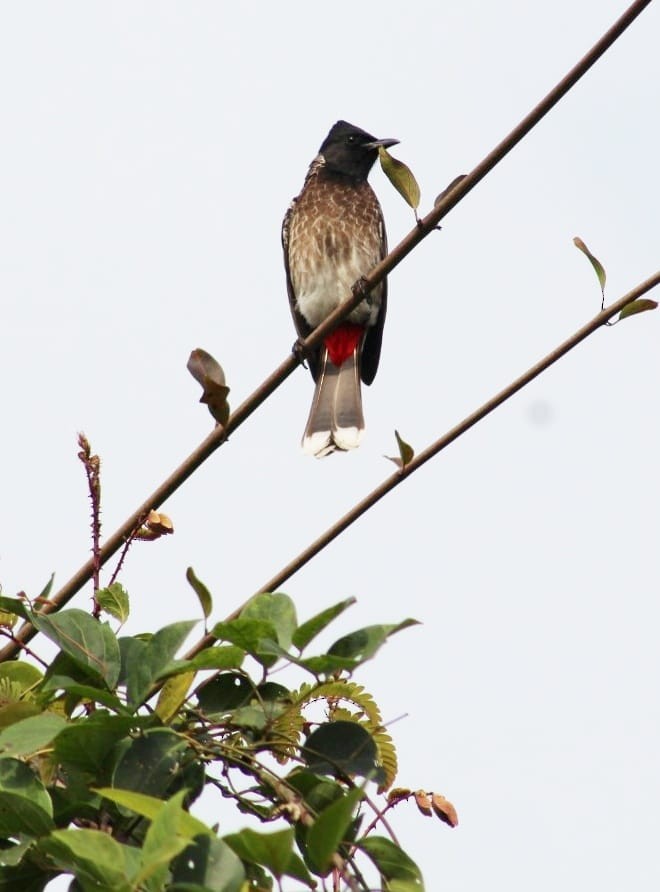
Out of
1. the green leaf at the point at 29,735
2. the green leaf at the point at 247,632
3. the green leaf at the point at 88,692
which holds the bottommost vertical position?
the green leaf at the point at 29,735

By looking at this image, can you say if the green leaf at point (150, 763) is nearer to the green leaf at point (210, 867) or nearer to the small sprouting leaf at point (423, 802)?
the green leaf at point (210, 867)

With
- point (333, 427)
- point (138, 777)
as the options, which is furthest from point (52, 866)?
point (333, 427)

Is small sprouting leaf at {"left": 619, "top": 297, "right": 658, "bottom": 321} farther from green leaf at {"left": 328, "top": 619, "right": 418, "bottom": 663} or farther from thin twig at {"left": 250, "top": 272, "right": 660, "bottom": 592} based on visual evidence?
green leaf at {"left": 328, "top": 619, "right": 418, "bottom": 663}

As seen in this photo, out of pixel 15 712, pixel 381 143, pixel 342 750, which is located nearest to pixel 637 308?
pixel 342 750

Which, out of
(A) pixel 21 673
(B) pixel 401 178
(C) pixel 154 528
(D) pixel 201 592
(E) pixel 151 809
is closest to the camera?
(E) pixel 151 809

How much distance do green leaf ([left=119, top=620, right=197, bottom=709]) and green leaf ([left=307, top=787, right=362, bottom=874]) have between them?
43cm

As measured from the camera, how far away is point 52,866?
167cm

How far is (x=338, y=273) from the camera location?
249 inches

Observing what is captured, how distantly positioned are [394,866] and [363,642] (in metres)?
0.32

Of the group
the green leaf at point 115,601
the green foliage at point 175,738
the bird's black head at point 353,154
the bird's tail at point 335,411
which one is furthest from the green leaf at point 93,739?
the bird's black head at point 353,154

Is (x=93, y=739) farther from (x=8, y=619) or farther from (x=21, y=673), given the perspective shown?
(x=8, y=619)

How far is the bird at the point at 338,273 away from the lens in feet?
19.7

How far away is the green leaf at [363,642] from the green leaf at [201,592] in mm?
223

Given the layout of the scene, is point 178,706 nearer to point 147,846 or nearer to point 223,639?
point 223,639
